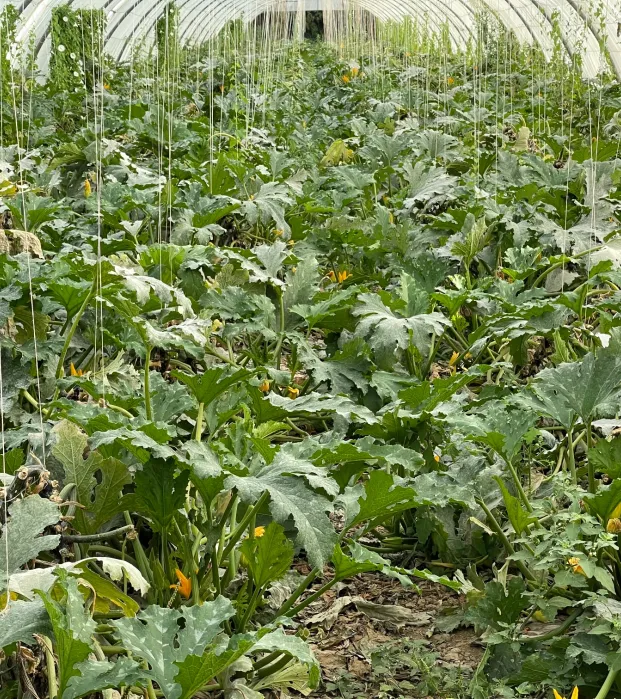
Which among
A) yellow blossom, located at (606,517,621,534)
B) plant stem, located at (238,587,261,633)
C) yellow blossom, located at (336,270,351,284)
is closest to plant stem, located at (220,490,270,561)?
plant stem, located at (238,587,261,633)

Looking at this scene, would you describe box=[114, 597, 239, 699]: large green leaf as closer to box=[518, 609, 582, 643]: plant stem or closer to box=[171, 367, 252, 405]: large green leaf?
box=[171, 367, 252, 405]: large green leaf

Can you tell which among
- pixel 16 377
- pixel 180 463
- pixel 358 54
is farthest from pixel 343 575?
pixel 358 54

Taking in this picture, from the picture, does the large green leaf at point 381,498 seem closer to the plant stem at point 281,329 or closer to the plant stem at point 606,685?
the plant stem at point 606,685

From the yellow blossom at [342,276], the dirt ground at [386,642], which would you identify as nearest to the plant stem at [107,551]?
the dirt ground at [386,642]

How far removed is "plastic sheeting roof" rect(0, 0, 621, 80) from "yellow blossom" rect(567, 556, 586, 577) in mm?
4804

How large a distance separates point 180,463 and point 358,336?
115 centimetres

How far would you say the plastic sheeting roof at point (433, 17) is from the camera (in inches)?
377

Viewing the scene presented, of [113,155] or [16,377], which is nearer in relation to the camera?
[16,377]

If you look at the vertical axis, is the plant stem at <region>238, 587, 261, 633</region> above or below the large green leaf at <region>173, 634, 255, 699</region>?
below

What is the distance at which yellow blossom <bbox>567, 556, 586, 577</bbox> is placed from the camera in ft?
6.81

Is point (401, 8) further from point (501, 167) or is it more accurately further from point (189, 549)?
point (189, 549)

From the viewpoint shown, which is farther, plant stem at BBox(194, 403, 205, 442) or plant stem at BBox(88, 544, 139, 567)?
plant stem at BBox(194, 403, 205, 442)

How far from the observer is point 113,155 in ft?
17.2

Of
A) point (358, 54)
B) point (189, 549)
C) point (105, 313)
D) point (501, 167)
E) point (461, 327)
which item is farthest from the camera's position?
point (358, 54)
